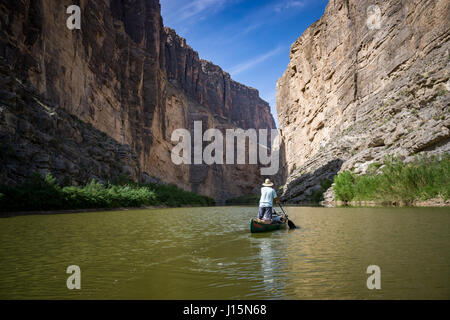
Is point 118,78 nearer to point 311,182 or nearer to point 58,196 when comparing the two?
point 311,182

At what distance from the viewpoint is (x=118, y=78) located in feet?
158

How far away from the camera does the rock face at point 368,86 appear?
26562 millimetres

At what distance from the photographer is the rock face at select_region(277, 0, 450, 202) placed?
26.6m

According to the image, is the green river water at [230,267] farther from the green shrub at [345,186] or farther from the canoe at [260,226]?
the green shrub at [345,186]

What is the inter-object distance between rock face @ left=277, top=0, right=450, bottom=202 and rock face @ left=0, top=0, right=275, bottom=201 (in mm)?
24666

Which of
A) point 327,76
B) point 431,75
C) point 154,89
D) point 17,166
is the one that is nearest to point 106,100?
point 154,89

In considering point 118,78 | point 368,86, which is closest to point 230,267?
point 368,86

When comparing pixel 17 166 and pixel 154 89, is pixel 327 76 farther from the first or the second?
pixel 17 166

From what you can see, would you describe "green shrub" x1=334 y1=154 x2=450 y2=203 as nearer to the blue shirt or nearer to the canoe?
the canoe

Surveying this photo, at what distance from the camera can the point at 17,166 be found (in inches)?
795

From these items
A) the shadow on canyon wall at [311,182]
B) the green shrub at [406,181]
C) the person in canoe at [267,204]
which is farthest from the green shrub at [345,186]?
the person in canoe at [267,204]

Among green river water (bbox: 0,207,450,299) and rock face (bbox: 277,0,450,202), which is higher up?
rock face (bbox: 277,0,450,202)

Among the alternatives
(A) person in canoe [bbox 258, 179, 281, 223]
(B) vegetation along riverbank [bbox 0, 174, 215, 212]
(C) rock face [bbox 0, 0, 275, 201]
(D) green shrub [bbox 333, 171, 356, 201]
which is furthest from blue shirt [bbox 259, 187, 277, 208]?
(D) green shrub [bbox 333, 171, 356, 201]

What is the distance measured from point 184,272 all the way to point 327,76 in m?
50.8
